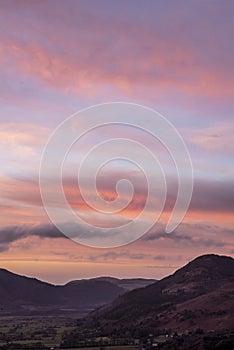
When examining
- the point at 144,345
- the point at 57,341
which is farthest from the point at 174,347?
the point at 57,341

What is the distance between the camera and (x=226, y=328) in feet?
515

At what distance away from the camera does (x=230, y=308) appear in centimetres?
18700

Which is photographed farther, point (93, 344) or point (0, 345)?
point (0, 345)

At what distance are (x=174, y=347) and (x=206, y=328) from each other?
162ft

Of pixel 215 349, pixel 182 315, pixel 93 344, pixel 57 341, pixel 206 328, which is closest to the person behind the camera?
pixel 215 349

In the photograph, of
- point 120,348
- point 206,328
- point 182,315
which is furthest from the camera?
point 182,315

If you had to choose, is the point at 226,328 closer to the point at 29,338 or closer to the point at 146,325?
the point at 146,325

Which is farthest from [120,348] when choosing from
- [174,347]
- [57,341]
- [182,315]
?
[182,315]

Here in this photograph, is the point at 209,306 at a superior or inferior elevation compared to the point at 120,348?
superior

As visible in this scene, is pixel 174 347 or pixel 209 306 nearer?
pixel 174 347

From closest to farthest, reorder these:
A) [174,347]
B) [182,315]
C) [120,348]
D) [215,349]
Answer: [215,349] < [174,347] < [120,348] < [182,315]

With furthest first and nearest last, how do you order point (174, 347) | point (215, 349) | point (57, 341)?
1. point (57, 341)
2. point (174, 347)
3. point (215, 349)

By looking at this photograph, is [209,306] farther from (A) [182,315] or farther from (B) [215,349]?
(B) [215,349]

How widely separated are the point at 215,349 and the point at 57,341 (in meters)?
87.0
